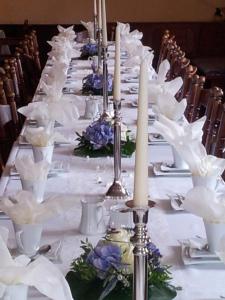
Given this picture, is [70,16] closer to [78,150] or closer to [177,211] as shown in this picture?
[78,150]

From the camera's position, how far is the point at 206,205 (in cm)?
166

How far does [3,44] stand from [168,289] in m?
5.66

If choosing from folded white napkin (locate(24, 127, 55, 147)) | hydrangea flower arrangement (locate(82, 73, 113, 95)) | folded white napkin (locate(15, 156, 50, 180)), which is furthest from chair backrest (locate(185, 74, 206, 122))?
folded white napkin (locate(15, 156, 50, 180))

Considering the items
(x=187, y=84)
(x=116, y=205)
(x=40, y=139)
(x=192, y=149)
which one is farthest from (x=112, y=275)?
(x=187, y=84)

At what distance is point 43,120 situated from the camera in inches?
112

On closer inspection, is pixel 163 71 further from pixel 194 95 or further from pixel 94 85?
pixel 94 85

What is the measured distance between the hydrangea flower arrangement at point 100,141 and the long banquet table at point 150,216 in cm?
3

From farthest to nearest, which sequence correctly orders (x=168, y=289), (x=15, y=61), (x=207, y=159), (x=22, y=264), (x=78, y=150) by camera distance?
(x=15, y=61) → (x=78, y=150) → (x=207, y=159) → (x=168, y=289) → (x=22, y=264)

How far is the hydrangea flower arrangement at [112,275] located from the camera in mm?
1420

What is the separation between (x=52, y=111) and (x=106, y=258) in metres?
1.48

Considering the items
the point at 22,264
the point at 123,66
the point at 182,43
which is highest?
the point at 22,264

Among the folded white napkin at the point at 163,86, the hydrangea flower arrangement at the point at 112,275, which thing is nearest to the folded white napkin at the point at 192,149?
the hydrangea flower arrangement at the point at 112,275

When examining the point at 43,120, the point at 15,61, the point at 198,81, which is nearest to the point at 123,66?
the point at 15,61

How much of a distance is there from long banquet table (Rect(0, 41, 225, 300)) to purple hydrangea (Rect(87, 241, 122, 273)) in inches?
7.4
